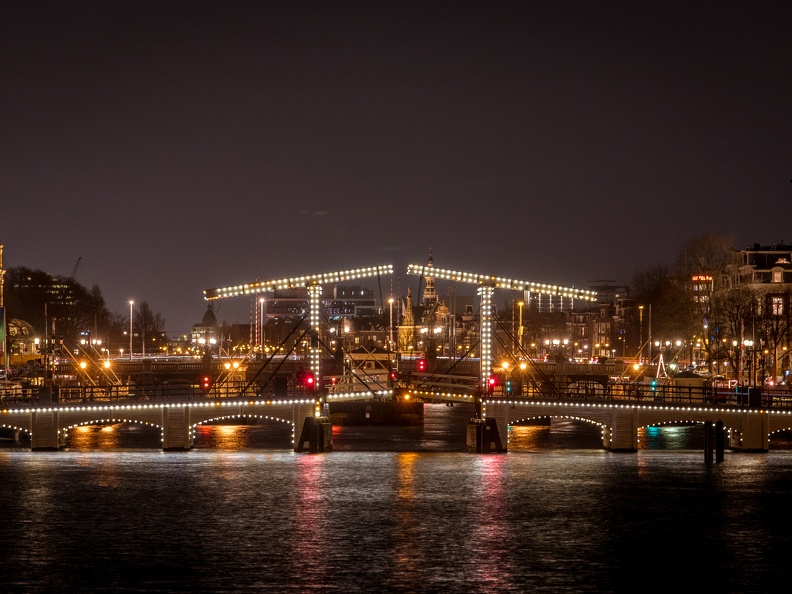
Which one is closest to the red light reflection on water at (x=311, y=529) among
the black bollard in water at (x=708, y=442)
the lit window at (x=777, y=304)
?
the black bollard in water at (x=708, y=442)

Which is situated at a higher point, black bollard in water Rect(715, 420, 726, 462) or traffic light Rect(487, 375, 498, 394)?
traffic light Rect(487, 375, 498, 394)

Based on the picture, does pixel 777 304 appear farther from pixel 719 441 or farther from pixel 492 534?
pixel 492 534

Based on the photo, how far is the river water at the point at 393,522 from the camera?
93.5 ft

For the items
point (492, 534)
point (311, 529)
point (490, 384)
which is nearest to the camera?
point (492, 534)

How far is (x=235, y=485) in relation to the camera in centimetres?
4609

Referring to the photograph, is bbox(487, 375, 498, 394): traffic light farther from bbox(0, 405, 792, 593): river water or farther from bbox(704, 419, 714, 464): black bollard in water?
bbox(704, 419, 714, 464): black bollard in water

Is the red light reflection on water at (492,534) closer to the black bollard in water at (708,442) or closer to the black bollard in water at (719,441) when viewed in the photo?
the black bollard in water at (708,442)

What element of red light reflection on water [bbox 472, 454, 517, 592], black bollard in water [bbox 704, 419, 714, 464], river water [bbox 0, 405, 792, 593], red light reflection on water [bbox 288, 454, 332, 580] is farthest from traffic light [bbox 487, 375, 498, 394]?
red light reflection on water [bbox 288, 454, 332, 580]

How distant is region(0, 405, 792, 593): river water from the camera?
28500 millimetres

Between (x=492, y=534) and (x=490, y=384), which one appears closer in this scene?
(x=492, y=534)

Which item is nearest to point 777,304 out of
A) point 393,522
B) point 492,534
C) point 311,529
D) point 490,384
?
point 490,384

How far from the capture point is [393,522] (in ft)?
121

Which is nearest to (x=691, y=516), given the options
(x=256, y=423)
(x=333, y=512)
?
(x=333, y=512)

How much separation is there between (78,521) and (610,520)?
1604 cm
